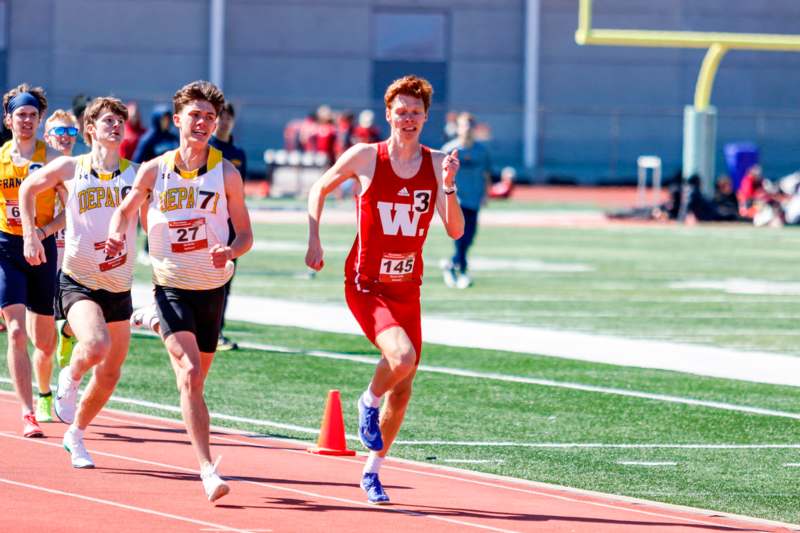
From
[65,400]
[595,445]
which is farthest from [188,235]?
[595,445]

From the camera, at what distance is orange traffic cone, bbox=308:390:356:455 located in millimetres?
10383

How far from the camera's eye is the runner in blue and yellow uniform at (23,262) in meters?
10.7

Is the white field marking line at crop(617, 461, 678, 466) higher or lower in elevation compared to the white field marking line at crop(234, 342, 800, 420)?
higher

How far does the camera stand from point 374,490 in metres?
8.82

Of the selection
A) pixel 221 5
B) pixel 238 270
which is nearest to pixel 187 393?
pixel 238 270

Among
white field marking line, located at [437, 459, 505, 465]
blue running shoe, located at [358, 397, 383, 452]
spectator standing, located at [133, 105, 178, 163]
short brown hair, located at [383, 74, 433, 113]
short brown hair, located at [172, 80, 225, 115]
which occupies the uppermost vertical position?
short brown hair, located at [383, 74, 433, 113]

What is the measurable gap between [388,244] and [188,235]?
100cm

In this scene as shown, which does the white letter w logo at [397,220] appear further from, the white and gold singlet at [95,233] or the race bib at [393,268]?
the white and gold singlet at [95,233]

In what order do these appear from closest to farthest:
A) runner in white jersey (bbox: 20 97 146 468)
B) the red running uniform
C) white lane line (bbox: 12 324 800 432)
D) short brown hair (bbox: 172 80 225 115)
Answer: short brown hair (bbox: 172 80 225 115) < the red running uniform < runner in white jersey (bbox: 20 97 146 468) < white lane line (bbox: 12 324 800 432)

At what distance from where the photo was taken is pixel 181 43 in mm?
51188

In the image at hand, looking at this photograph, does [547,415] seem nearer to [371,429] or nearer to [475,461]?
[475,461]

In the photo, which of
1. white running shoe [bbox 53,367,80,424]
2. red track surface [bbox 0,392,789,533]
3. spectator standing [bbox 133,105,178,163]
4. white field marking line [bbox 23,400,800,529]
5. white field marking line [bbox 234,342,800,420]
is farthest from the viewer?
spectator standing [bbox 133,105,178,163]

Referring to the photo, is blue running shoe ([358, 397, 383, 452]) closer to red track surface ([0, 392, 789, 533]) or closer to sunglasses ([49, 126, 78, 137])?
red track surface ([0, 392, 789, 533])

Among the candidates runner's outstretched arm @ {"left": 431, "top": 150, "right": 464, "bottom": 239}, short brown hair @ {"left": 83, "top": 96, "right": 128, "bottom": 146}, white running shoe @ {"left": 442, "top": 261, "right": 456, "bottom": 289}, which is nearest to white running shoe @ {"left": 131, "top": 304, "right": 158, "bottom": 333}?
short brown hair @ {"left": 83, "top": 96, "right": 128, "bottom": 146}
